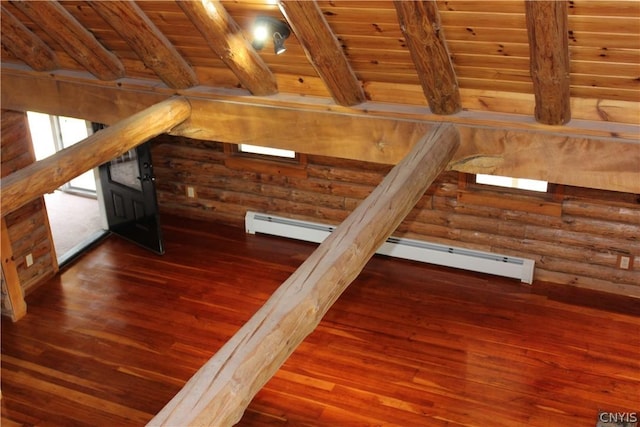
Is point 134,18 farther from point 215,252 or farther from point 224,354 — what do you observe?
point 215,252

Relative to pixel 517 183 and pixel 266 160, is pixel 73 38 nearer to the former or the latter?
pixel 266 160

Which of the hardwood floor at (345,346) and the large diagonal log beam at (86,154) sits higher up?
the large diagonal log beam at (86,154)

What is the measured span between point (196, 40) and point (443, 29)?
5.72 ft

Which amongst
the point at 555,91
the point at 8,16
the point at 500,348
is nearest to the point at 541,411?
the point at 500,348

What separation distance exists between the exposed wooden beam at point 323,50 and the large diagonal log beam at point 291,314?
722 mm

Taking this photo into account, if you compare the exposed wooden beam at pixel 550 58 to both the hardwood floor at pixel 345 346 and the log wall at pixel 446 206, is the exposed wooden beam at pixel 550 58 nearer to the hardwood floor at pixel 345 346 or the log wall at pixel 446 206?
the hardwood floor at pixel 345 346

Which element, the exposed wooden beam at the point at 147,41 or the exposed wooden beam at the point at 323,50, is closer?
the exposed wooden beam at the point at 323,50

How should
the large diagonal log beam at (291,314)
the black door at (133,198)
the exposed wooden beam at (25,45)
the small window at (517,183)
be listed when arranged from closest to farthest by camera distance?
the large diagonal log beam at (291,314), the exposed wooden beam at (25,45), the small window at (517,183), the black door at (133,198)

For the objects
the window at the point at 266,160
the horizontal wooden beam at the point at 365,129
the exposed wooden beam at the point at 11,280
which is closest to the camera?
the horizontal wooden beam at the point at 365,129

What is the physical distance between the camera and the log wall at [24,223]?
21.4ft

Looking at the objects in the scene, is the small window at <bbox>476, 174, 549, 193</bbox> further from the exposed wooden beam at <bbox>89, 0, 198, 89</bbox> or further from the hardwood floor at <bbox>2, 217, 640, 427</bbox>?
the exposed wooden beam at <bbox>89, 0, 198, 89</bbox>

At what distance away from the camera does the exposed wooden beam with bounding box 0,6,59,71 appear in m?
4.93

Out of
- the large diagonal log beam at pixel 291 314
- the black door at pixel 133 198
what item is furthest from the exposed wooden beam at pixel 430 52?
the black door at pixel 133 198

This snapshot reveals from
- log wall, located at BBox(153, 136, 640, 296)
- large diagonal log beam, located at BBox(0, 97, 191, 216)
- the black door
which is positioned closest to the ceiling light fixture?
large diagonal log beam, located at BBox(0, 97, 191, 216)
